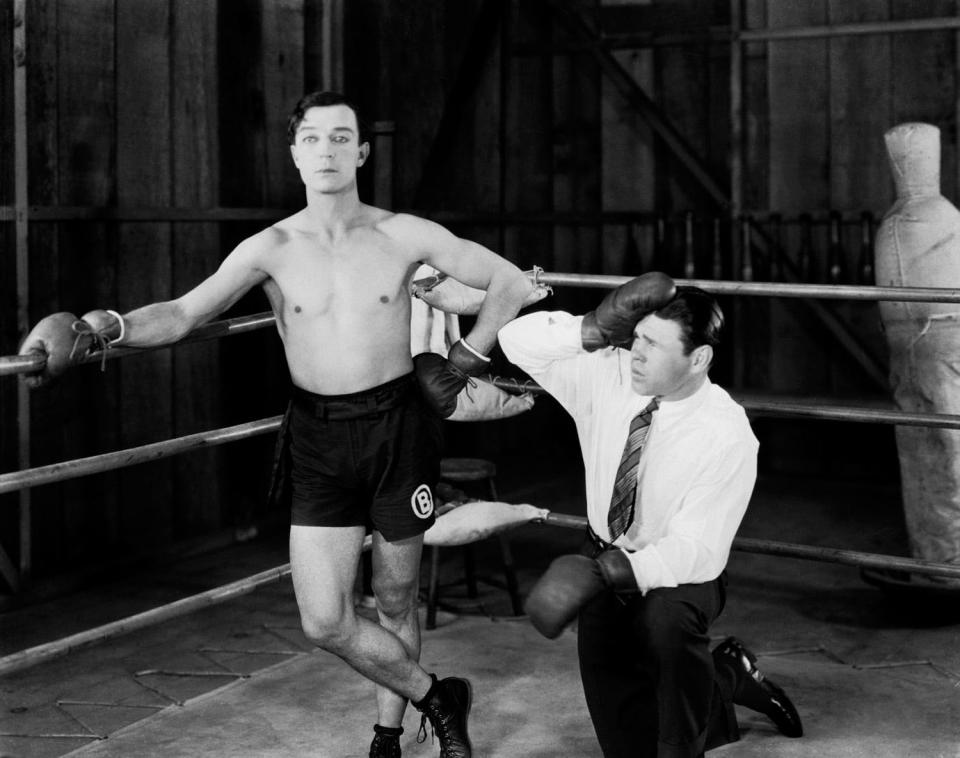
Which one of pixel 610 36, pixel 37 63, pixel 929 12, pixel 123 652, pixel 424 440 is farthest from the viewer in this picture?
pixel 610 36

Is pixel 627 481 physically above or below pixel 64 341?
below

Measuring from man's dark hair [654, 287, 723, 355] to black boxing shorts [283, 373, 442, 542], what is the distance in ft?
2.05

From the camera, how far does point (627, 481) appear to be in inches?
113

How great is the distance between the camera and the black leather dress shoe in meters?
3.36

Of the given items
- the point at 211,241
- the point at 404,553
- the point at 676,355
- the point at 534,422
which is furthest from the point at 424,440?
the point at 534,422

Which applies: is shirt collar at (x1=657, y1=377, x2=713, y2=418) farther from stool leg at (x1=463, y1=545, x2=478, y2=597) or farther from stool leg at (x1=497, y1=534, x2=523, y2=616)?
stool leg at (x1=463, y1=545, x2=478, y2=597)

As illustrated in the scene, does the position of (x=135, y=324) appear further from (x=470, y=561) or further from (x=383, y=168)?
(x=470, y=561)

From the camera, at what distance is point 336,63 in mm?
5863

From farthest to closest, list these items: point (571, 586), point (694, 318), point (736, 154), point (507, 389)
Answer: point (736, 154) < point (507, 389) < point (694, 318) < point (571, 586)

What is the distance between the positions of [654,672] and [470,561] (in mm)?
2140

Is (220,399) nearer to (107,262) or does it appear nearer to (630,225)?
(107,262)

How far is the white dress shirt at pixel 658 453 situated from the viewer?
2.77 meters

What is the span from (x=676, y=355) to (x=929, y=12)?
5.25 meters

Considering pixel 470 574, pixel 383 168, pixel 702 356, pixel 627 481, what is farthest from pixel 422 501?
pixel 383 168
